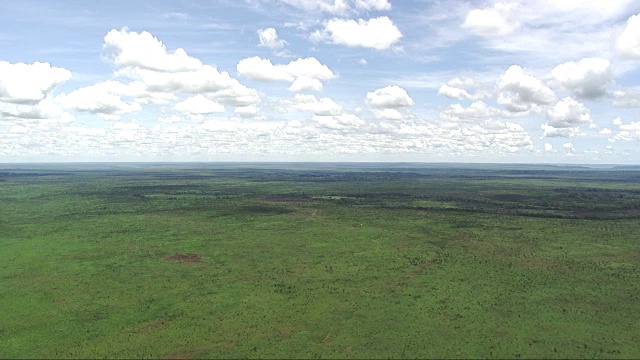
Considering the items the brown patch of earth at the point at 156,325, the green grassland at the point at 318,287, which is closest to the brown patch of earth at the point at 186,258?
the green grassland at the point at 318,287

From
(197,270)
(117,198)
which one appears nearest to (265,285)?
(197,270)

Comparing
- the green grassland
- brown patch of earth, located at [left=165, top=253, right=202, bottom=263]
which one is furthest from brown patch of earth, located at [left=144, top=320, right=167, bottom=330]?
brown patch of earth, located at [left=165, top=253, right=202, bottom=263]

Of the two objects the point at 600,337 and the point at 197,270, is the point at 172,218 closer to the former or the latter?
the point at 197,270

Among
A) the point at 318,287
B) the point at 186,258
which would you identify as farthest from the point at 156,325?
the point at 186,258

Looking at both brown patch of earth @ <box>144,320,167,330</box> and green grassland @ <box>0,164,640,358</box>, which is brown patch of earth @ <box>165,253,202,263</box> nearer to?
green grassland @ <box>0,164,640,358</box>

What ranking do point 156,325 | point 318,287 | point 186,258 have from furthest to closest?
point 186,258
point 318,287
point 156,325

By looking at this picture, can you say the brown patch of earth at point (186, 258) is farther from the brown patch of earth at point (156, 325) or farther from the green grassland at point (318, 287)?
the brown patch of earth at point (156, 325)

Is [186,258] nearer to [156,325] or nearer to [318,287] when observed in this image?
[318,287]
